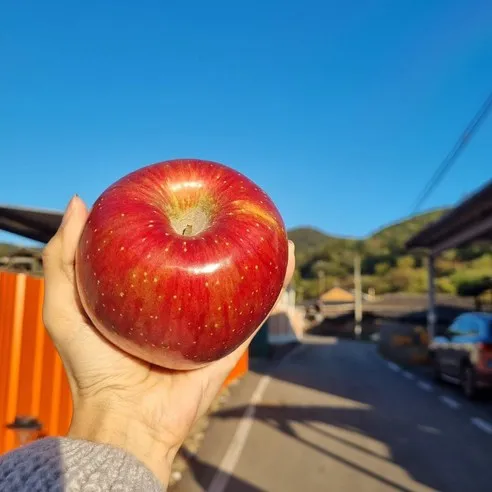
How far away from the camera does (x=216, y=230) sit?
5.01 feet

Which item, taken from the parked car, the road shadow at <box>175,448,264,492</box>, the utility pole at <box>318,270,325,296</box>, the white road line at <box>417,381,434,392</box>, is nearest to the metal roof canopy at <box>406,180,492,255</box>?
the parked car

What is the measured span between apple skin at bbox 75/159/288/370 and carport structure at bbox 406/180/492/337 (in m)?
9.78

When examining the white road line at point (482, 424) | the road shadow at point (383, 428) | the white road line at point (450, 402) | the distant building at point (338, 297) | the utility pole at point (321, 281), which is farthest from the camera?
the utility pole at point (321, 281)

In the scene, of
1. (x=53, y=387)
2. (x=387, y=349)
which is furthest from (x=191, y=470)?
(x=387, y=349)

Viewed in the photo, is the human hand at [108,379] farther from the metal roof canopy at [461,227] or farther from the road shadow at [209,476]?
the metal roof canopy at [461,227]

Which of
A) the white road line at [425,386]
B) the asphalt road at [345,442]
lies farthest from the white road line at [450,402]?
the white road line at [425,386]

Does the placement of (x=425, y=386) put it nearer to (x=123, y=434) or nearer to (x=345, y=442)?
(x=345, y=442)

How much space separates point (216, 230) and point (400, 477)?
5011mm

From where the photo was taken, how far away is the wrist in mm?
1432

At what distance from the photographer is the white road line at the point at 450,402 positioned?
9.91 m

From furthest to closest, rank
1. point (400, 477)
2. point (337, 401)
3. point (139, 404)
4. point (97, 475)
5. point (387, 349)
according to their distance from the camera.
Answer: point (387, 349) < point (337, 401) < point (400, 477) < point (139, 404) < point (97, 475)

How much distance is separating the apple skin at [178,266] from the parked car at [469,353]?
10049 mm

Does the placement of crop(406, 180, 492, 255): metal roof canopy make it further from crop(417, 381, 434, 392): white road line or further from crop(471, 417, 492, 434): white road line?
crop(471, 417, 492, 434): white road line

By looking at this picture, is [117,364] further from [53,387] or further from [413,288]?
[413,288]
